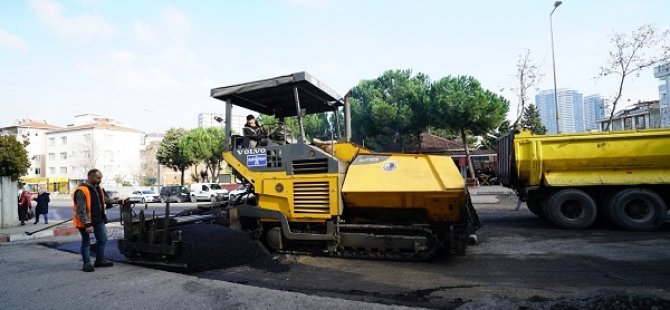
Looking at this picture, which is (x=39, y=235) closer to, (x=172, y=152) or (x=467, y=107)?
(x=467, y=107)

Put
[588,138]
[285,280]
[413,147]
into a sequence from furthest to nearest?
[413,147]
[588,138]
[285,280]

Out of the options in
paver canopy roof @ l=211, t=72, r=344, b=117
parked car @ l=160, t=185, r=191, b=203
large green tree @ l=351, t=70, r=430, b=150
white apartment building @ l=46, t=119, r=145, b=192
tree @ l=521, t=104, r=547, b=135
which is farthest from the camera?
white apartment building @ l=46, t=119, r=145, b=192

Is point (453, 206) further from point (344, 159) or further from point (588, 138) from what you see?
point (588, 138)

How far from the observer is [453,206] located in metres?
5.73

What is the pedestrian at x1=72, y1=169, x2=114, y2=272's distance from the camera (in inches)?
227

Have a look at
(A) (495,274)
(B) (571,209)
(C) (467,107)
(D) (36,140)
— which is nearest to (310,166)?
(A) (495,274)

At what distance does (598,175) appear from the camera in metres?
9.11

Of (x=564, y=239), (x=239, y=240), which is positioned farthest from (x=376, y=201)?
(x=564, y=239)

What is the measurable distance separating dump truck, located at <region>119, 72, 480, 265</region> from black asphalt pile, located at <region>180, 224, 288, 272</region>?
0.54 ft

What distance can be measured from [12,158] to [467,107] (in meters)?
22.6

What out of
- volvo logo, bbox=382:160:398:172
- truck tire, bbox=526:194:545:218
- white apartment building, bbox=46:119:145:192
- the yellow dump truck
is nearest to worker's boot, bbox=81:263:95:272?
volvo logo, bbox=382:160:398:172

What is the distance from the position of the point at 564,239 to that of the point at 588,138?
2.64m

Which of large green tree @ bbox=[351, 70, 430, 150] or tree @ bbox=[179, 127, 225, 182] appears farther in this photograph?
tree @ bbox=[179, 127, 225, 182]

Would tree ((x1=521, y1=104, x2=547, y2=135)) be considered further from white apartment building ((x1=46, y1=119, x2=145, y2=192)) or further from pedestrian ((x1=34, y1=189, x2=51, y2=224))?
white apartment building ((x1=46, y1=119, x2=145, y2=192))
